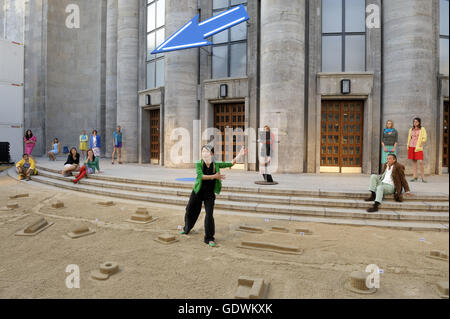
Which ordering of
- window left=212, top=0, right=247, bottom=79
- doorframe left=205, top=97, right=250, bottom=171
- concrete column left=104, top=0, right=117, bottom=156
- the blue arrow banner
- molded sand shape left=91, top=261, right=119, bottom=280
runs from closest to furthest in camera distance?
molded sand shape left=91, top=261, right=119, bottom=280 < the blue arrow banner < doorframe left=205, top=97, right=250, bottom=171 < window left=212, top=0, right=247, bottom=79 < concrete column left=104, top=0, right=117, bottom=156

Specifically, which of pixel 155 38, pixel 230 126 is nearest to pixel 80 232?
pixel 230 126

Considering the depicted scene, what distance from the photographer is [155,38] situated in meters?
18.0

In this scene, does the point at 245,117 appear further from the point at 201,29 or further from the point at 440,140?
the point at 440,140

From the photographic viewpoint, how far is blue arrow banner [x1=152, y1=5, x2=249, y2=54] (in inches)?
516

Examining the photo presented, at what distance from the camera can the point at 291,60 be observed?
40.4 feet

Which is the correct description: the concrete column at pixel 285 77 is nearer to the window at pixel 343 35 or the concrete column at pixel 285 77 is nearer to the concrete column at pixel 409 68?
the window at pixel 343 35

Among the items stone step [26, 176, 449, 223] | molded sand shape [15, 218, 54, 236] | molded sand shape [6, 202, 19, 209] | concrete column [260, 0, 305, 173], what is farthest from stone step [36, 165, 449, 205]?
concrete column [260, 0, 305, 173]

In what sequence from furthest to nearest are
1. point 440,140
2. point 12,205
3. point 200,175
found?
point 440,140, point 12,205, point 200,175

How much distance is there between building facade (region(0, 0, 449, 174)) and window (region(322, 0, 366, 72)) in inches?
1.7

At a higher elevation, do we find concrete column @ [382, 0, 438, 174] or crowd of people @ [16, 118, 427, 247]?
concrete column @ [382, 0, 438, 174]

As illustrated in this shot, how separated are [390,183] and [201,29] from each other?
10756 millimetres

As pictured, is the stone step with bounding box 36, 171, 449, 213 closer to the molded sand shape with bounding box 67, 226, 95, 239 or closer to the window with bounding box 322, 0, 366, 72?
the molded sand shape with bounding box 67, 226, 95, 239
